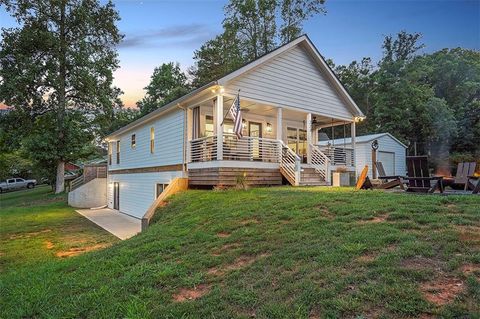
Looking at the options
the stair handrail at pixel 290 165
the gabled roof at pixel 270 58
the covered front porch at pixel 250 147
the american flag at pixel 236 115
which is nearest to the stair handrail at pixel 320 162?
the covered front porch at pixel 250 147

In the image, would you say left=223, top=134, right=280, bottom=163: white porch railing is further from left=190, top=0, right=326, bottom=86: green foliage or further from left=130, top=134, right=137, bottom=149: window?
left=190, top=0, right=326, bottom=86: green foliage

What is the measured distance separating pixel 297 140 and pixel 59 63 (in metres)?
21.1

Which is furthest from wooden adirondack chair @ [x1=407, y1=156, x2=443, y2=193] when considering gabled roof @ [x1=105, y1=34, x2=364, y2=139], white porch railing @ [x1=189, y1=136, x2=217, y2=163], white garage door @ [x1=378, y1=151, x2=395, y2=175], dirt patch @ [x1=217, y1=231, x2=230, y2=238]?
white garage door @ [x1=378, y1=151, x2=395, y2=175]

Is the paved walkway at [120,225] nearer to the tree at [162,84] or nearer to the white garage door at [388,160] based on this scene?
the white garage door at [388,160]

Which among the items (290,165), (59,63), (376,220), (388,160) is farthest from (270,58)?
(59,63)

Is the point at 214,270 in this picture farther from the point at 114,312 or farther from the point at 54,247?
the point at 54,247

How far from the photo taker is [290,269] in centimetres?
364

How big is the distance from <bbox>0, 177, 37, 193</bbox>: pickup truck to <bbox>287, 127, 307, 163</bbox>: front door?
125ft

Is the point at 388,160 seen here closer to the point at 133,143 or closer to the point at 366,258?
the point at 133,143

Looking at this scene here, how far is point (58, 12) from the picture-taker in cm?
2539

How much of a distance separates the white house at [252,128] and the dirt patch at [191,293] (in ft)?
22.4

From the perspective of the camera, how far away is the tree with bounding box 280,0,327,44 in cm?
2509

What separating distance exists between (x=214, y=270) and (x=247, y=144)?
7.87m

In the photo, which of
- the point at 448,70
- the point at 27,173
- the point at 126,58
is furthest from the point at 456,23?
the point at 27,173
